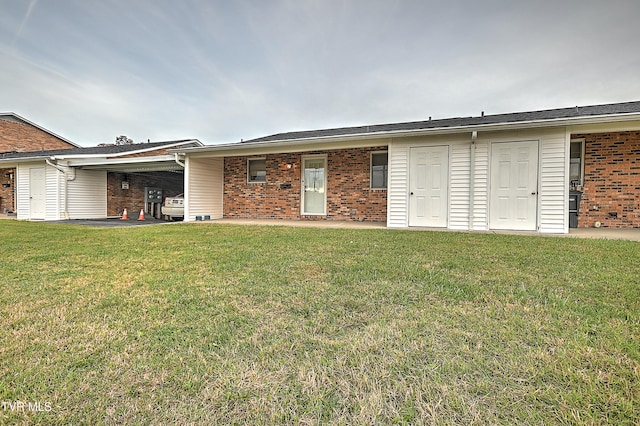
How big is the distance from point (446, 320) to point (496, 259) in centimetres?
230

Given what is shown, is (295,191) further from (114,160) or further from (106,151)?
(106,151)

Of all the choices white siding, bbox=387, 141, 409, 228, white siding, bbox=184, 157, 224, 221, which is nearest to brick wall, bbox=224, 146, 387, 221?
white siding, bbox=184, 157, 224, 221

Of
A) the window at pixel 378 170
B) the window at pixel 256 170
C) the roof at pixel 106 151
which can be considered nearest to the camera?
the window at pixel 378 170

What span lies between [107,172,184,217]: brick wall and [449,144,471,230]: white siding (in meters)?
13.8

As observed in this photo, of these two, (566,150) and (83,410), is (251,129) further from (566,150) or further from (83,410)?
(83,410)

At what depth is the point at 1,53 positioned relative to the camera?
36.8 ft

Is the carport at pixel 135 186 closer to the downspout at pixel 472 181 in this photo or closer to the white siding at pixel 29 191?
the white siding at pixel 29 191

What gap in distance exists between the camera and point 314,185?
10.4 metres

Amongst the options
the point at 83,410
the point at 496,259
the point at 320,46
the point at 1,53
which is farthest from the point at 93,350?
the point at 1,53

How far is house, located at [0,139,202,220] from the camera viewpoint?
38.3 ft

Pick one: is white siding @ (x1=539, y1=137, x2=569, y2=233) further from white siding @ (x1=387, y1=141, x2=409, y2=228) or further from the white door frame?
the white door frame

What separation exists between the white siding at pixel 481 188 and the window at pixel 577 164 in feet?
9.57

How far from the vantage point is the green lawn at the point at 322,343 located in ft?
4.14

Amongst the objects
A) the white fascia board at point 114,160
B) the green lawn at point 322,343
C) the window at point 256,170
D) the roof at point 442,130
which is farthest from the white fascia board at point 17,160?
the green lawn at point 322,343
